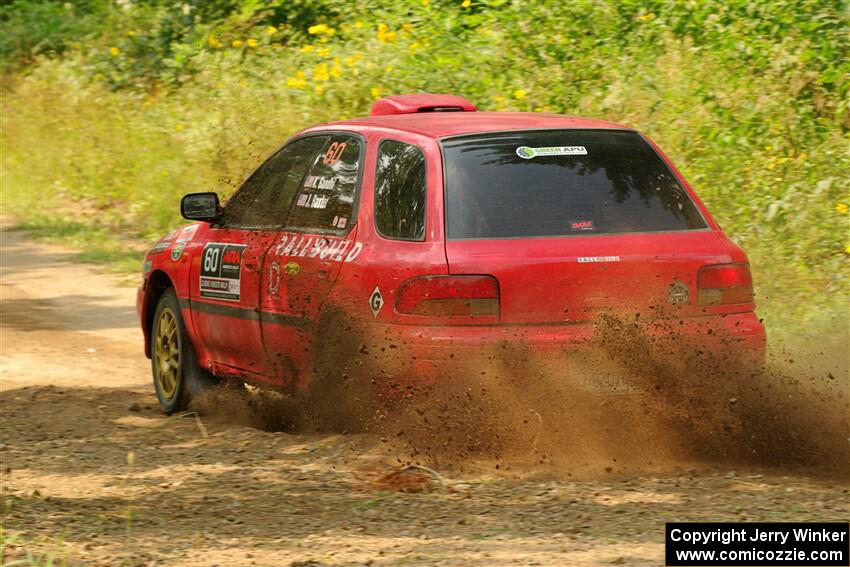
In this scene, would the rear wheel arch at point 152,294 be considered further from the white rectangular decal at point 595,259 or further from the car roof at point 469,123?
the white rectangular decal at point 595,259

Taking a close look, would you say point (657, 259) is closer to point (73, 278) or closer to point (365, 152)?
point (365, 152)

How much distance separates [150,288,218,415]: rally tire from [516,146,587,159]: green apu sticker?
8.30 ft

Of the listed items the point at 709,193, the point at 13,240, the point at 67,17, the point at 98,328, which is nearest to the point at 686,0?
the point at 709,193

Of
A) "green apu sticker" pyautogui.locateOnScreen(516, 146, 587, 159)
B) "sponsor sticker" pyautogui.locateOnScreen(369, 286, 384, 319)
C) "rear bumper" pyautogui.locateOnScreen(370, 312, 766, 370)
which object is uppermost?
"green apu sticker" pyautogui.locateOnScreen(516, 146, 587, 159)

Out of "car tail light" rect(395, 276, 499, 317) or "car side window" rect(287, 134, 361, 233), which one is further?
"car side window" rect(287, 134, 361, 233)

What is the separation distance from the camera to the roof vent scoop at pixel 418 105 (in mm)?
7996

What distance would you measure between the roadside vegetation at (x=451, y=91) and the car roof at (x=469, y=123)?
9.01ft

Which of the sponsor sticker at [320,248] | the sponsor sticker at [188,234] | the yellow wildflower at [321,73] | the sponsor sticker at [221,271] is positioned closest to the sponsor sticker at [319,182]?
the sponsor sticker at [320,248]

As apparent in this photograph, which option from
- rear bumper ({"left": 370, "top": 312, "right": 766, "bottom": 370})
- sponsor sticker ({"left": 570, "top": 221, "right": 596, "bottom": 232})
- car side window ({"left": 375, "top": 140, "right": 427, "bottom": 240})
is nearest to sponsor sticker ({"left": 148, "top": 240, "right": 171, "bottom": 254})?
car side window ({"left": 375, "top": 140, "right": 427, "bottom": 240})

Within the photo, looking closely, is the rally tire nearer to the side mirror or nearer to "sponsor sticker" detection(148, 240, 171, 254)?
"sponsor sticker" detection(148, 240, 171, 254)

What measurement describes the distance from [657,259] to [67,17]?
1964cm

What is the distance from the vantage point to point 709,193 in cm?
1033

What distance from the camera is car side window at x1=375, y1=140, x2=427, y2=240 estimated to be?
5.99 meters

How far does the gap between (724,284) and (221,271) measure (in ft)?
9.02
